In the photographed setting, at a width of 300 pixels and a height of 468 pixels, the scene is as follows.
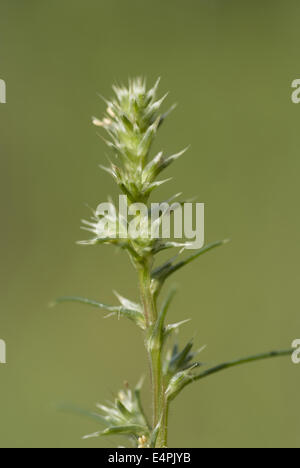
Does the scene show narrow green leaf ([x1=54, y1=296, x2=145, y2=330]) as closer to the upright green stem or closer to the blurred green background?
the upright green stem

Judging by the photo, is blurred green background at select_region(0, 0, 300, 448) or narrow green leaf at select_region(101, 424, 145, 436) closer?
narrow green leaf at select_region(101, 424, 145, 436)

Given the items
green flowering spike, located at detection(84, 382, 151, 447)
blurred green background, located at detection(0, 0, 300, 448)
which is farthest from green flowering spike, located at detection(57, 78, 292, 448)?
blurred green background, located at detection(0, 0, 300, 448)

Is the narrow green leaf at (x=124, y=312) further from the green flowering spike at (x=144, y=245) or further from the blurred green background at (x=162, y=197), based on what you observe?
the blurred green background at (x=162, y=197)

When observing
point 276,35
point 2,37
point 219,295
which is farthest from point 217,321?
point 2,37

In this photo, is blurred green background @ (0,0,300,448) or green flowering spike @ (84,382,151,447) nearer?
green flowering spike @ (84,382,151,447)

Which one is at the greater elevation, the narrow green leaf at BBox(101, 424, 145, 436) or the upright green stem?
the upright green stem

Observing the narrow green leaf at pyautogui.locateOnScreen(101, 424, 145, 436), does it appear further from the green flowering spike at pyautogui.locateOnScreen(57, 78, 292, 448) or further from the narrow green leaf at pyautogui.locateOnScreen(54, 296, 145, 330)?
the narrow green leaf at pyautogui.locateOnScreen(54, 296, 145, 330)

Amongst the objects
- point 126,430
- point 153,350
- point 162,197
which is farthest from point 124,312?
point 162,197

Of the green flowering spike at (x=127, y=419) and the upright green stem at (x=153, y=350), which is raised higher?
the upright green stem at (x=153, y=350)

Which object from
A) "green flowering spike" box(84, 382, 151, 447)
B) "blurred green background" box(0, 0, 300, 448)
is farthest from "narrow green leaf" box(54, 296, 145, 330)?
"blurred green background" box(0, 0, 300, 448)

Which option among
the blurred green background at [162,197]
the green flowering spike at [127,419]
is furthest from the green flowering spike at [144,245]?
the blurred green background at [162,197]
